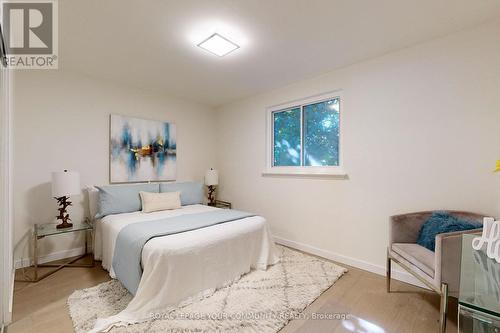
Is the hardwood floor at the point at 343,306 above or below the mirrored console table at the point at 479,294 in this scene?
below

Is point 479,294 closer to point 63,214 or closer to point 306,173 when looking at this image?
point 306,173

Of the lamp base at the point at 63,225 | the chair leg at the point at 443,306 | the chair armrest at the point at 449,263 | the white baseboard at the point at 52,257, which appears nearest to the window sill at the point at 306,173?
the chair armrest at the point at 449,263

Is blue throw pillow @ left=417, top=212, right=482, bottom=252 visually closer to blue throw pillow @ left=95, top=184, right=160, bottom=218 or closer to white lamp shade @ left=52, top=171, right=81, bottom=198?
A: blue throw pillow @ left=95, top=184, right=160, bottom=218

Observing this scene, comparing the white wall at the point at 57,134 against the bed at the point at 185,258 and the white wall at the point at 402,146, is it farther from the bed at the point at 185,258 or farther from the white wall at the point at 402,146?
the white wall at the point at 402,146

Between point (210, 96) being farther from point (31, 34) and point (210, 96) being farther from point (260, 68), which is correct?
point (31, 34)

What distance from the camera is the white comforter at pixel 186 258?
1727 millimetres

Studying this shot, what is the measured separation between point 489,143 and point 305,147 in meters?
1.84

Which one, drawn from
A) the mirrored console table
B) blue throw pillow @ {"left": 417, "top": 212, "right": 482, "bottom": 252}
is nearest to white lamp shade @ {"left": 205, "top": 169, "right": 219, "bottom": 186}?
blue throw pillow @ {"left": 417, "top": 212, "right": 482, "bottom": 252}

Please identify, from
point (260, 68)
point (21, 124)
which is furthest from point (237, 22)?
point (21, 124)

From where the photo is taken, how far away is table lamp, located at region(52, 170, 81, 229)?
8.13 ft

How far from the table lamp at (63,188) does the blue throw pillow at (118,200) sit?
0.29 metres

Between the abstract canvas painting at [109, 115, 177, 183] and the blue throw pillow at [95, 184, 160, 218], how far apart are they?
36 cm

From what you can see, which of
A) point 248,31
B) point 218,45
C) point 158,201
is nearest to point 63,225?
point 158,201

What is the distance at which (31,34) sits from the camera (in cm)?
201
